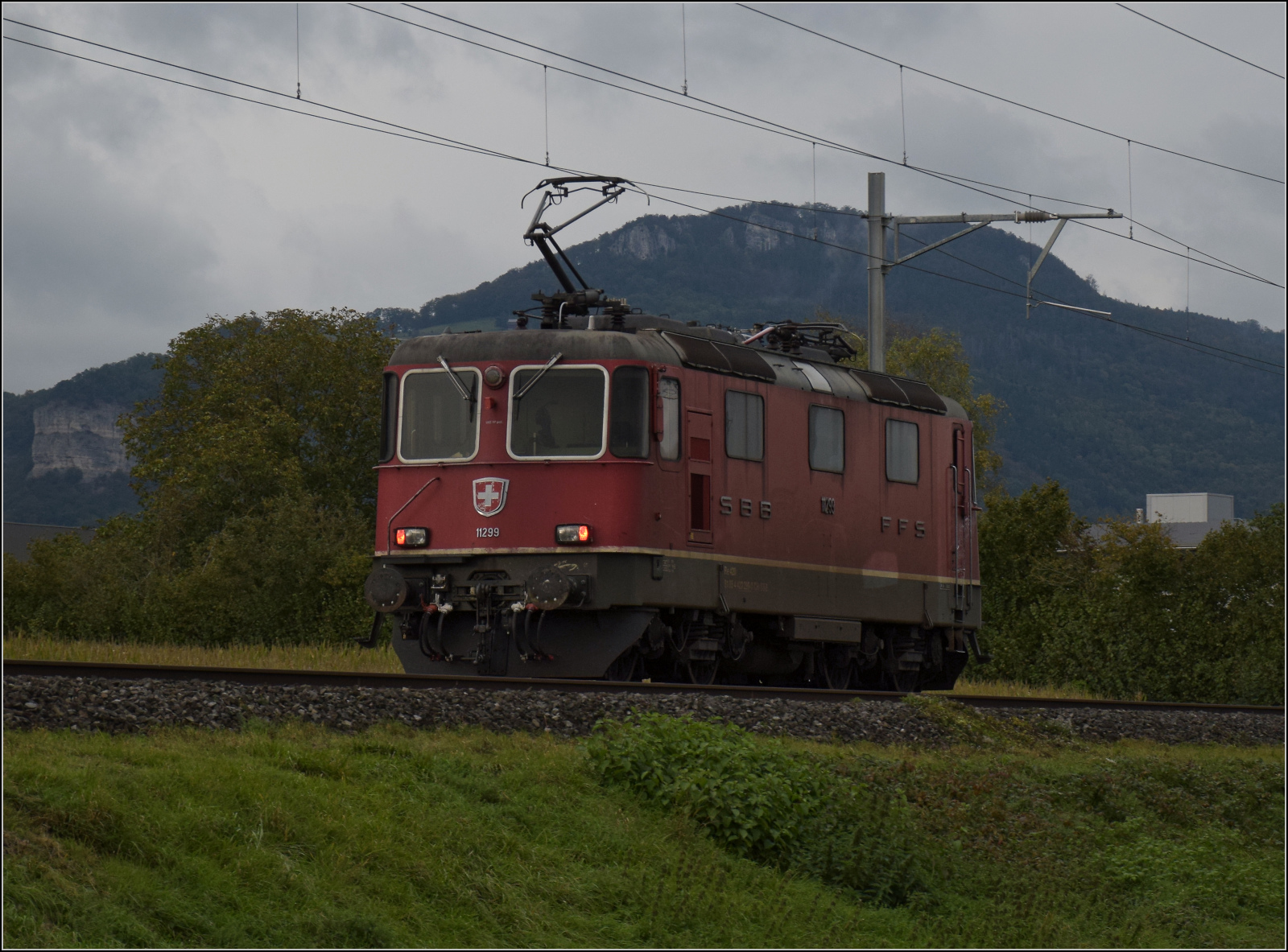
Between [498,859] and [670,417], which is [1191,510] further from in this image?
[498,859]

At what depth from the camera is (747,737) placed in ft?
38.0

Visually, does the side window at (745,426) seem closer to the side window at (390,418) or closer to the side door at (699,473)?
the side door at (699,473)

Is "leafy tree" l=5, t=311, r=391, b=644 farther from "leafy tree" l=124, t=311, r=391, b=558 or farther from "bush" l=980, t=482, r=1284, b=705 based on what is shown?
"bush" l=980, t=482, r=1284, b=705

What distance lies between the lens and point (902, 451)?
2014 cm

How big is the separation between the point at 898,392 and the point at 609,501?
5.94 meters

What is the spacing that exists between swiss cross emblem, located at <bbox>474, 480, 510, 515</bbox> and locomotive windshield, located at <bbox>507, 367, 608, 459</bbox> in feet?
1.16

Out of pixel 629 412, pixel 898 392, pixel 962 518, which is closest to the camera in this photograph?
pixel 629 412

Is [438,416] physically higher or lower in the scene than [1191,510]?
lower

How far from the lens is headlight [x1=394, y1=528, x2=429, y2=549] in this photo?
→ 16.4 m

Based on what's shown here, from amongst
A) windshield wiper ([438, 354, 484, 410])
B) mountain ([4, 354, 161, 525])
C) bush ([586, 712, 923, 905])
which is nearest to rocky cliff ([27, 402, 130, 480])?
mountain ([4, 354, 161, 525])

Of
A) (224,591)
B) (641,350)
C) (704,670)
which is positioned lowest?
(704,670)

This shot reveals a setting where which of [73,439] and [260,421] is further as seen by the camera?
[73,439]

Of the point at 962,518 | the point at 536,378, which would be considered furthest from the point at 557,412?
the point at 962,518

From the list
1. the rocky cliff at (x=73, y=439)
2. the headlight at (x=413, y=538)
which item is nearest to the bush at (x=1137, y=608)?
the headlight at (x=413, y=538)
